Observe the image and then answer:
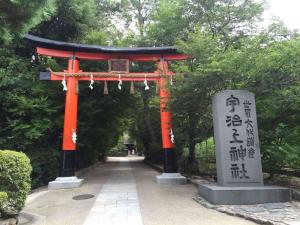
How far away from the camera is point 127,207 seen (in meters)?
8.99

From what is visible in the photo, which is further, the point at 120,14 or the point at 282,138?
the point at 120,14

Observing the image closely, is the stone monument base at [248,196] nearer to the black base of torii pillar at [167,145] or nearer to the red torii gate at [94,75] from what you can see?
the black base of torii pillar at [167,145]

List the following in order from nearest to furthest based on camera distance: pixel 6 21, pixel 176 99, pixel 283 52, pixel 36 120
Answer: pixel 6 21 → pixel 283 52 → pixel 176 99 → pixel 36 120

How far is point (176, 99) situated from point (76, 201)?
5.50 m

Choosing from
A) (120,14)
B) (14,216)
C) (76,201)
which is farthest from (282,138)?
(120,14)

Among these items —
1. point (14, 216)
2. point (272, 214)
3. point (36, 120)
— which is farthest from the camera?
point (36, 120)

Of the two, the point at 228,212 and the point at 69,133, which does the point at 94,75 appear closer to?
the point at 69,133

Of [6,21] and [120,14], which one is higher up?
[120,14]

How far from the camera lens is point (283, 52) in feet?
31.1

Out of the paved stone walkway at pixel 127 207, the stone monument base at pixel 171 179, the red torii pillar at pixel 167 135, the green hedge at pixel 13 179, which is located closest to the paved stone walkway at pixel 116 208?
the paved stone walkway at pixel 127 207

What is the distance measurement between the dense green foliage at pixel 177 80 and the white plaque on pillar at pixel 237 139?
0.83 metres

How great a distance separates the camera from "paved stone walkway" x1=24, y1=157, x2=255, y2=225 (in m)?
7.43

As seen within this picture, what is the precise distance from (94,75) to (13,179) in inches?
311

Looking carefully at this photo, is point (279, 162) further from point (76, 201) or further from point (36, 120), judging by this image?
point (36, 120)
